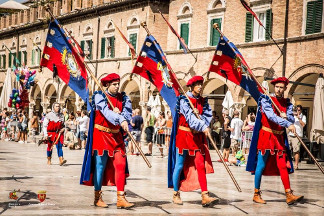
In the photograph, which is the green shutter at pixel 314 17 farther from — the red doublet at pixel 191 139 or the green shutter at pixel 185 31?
the red doublet at pixel 191 139

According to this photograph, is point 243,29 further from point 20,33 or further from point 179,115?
point 20,33

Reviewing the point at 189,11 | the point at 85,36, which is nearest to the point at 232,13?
the point at 189,11

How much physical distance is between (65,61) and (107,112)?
4.11m

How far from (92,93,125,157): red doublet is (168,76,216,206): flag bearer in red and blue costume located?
90 cm

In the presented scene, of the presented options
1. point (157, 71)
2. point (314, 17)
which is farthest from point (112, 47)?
point (157, 71)

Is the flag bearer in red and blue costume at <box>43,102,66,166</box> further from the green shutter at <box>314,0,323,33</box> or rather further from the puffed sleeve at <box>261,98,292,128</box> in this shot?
the green shutter at <box>314,0,323,33</box>

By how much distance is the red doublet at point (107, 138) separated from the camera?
8398 millimetres

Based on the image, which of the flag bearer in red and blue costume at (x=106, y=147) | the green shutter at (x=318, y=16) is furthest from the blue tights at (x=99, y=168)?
the green shutter at (x=318, y=16)

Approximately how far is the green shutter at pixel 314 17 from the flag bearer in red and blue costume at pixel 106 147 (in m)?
16.6

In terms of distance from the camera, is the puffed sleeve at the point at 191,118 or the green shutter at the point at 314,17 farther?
the green shutter at the point at 314,17

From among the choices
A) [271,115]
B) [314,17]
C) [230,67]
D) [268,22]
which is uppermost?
[268,22]

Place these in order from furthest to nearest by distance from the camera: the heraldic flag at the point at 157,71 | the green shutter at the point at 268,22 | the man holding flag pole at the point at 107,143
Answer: the green shutter at the point at 268,22 → the heraldic flag at the point at 157,71 → the man holding flag pole at the point at 107,143

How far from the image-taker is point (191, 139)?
8789mm

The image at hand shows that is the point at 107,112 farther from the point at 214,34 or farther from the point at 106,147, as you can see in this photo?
the point at 214,34
